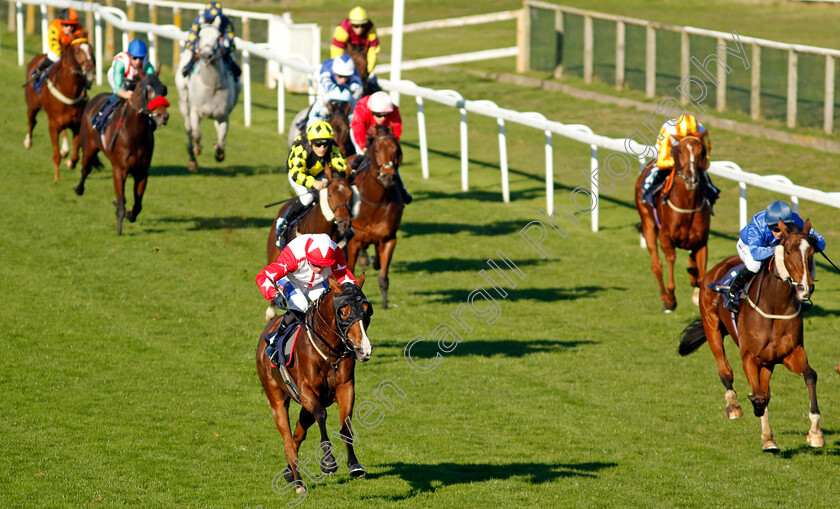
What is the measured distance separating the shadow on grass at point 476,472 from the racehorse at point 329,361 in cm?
90

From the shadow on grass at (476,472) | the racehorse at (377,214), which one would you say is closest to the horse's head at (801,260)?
the shadow on grass at (476,472)

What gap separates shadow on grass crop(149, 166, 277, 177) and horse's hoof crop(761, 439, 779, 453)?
1148 cm

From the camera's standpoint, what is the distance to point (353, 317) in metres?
6.86

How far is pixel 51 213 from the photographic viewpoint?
15.8m

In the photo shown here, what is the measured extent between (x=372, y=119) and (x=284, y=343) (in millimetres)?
6345

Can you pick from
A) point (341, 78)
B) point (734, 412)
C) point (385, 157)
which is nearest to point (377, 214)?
point (385, 157)

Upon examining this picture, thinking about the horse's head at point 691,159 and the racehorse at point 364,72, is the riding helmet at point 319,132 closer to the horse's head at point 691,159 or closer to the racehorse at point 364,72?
the horse's head at point 691,159

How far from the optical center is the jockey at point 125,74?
1459 cm

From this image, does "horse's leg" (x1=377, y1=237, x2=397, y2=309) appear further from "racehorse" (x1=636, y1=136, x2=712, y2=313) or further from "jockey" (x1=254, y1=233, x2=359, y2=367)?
"jockey" (x1=254, y1=233, x2=359, y2=367)

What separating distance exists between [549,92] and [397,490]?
61.4ft

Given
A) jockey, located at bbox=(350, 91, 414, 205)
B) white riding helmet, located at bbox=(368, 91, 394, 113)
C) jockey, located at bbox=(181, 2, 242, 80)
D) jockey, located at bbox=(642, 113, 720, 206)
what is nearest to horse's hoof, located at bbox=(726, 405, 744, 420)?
jockey, located at bbox=(642, 113, 720, 206)

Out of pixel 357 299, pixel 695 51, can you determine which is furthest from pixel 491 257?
pixel 695 51

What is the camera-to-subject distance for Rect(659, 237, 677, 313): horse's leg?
1266 cm

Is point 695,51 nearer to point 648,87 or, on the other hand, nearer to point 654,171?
point 648,87
